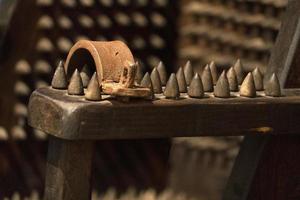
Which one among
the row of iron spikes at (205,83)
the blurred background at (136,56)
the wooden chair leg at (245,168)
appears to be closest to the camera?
the row of iron spikes at (205,83)

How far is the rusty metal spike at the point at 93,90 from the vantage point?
5.01ft

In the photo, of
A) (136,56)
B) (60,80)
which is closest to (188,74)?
(60,80)

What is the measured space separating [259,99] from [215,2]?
178 centimetres

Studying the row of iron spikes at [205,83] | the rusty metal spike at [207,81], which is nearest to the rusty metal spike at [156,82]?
the row of iron spikes at [205,83]

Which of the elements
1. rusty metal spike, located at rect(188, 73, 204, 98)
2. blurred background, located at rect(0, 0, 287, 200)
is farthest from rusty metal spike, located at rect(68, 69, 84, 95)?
blurred background, located at rect(0, 0, 287, 200)

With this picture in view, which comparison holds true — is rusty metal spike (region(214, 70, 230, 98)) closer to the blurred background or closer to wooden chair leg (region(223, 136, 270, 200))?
wooden chair leg (region(223, 136, 270, 200))

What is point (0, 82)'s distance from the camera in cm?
296

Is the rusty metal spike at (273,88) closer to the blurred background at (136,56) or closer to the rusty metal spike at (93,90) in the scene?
the rusty metal spike at (93,90)

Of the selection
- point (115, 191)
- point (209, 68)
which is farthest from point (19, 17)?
point (209, 68)

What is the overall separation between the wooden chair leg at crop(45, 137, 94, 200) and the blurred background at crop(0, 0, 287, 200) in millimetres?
1102

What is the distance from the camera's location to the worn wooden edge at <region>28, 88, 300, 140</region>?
151 centimetres

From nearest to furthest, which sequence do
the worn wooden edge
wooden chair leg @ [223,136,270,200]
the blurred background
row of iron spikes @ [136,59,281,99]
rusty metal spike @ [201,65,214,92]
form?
the worn wooden edge < row of iron spikes @ [136,59,281,99] < rusty metal spike @ [201,65,214,92] < wooden chair leg @ [223,136,270,200] < the blurred background

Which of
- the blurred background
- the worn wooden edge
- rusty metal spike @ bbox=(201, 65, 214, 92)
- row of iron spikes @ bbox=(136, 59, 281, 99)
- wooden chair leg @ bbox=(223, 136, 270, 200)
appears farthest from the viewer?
the blurred background

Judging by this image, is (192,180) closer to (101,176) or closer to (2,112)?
(101,176)
